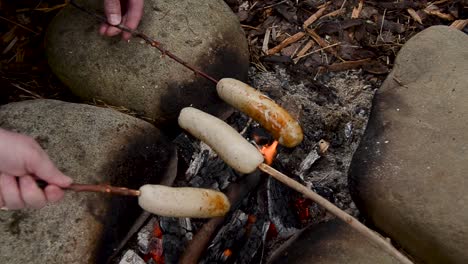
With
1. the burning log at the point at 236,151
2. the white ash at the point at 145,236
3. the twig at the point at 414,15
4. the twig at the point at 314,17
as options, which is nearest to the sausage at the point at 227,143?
the burning log at the point at 236,151

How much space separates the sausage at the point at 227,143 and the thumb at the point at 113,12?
0.78 meters

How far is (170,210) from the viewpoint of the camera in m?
2.03

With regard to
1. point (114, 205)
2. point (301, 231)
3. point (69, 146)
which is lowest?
point (301, 231)

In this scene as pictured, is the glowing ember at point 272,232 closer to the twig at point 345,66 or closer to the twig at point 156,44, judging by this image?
the twig at point 156,44

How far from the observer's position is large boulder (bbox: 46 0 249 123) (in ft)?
9.41

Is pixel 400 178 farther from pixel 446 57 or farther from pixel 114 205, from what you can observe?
pixel 114 205

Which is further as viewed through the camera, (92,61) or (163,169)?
(92,61)

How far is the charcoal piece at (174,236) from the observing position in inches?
101

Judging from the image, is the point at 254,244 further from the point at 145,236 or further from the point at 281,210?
the point at 145,236

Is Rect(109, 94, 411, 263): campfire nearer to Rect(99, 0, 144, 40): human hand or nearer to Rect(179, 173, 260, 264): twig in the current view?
Rect(179, 173, 260, 264): twig

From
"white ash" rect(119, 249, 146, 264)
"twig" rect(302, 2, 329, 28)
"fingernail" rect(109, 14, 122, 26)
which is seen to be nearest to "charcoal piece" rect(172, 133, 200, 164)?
"white ash" rect(119, 249, 146, 264)

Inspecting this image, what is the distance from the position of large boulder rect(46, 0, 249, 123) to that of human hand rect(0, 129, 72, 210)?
2.99 feet

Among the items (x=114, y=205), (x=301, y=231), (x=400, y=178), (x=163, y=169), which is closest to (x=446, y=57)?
(x=400, y=178)

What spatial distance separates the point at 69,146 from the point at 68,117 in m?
0.19
